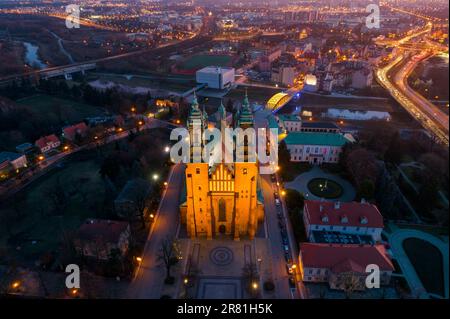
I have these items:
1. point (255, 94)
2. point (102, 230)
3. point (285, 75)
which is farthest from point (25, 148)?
point (285, 75)

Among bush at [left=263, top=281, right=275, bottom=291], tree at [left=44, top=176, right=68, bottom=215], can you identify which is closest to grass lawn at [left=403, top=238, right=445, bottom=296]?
bush at [left=263, top=281, right=275, bottom=291]

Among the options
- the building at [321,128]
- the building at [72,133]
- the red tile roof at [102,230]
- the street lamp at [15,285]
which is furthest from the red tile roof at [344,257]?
the building at [72,133]

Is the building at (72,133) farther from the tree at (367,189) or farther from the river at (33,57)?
the river at (33,57)

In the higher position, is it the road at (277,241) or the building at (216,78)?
the building at (216,78)

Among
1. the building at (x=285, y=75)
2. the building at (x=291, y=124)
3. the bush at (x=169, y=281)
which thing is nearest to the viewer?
the bush at (x=169, y=281)

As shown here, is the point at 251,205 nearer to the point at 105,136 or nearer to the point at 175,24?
the point at 105,136

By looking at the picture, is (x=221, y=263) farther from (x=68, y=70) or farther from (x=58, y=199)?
(x=68, y=70)

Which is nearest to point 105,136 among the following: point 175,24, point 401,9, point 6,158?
point 6,158
